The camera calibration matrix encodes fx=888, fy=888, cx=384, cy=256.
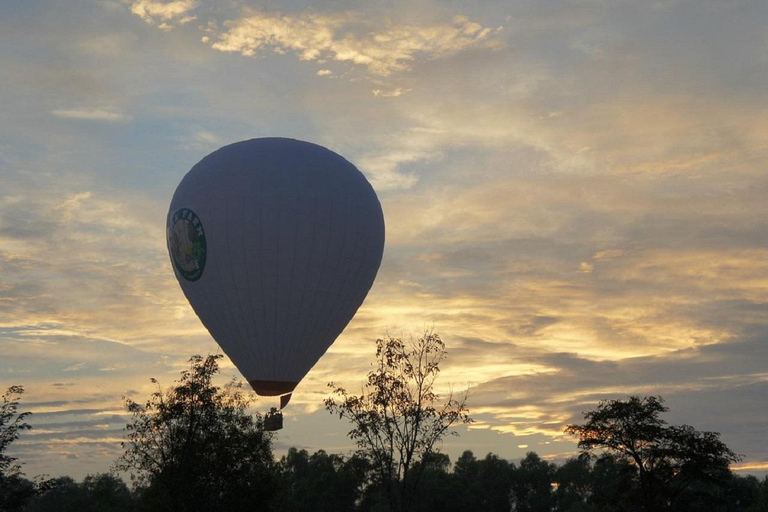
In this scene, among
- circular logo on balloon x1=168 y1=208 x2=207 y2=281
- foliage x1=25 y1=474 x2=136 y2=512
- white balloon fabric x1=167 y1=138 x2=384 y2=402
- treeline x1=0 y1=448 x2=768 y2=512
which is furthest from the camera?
treeline x1=0 y1=448 x2=768 y2=512

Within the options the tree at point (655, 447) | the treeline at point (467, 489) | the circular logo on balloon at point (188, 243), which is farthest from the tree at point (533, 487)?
the circular logo on balloon at point (188, 243)

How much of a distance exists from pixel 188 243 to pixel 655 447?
30515 mm

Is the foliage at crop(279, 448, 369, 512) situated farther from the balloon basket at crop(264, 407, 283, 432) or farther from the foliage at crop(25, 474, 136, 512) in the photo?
the balloon basket at crop(264, 407, 283, 432)

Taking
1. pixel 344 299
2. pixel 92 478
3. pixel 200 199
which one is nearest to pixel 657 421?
pixel 344 299

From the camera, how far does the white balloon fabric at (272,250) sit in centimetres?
4625

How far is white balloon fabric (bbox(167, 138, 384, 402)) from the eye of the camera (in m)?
46.2

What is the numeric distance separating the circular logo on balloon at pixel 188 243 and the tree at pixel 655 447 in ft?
85.8

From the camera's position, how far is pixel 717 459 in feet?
178

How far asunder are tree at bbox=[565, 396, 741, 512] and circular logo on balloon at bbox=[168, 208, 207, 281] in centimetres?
2615

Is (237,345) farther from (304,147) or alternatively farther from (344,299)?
(304,147)

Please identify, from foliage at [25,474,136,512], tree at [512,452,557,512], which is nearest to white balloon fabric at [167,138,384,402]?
foliage at [25,474,136,512]

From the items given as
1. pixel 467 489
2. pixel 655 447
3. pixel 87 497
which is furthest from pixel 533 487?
pixel 655 447

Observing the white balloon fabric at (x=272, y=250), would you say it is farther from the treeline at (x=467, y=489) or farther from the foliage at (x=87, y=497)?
the treeline at (x=467, y=489)

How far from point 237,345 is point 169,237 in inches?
304
